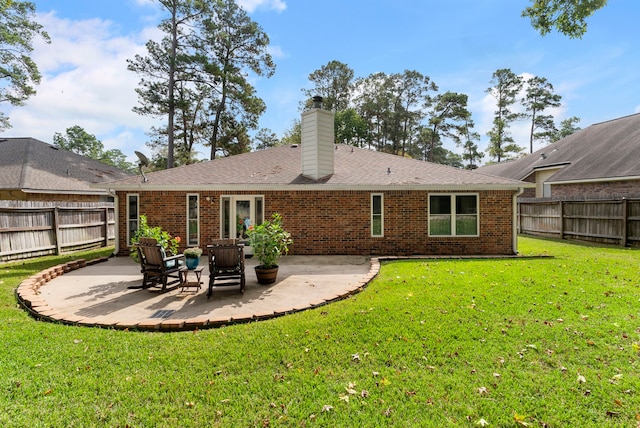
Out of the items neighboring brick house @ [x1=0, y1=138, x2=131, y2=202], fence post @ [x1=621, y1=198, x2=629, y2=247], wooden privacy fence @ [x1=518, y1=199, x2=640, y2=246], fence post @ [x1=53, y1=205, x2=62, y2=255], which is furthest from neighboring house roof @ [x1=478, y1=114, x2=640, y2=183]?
neighboring brick house @ [x1=0, y1=138, x2=131, y2=202]

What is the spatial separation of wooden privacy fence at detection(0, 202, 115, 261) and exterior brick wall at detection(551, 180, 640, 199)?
20282mm

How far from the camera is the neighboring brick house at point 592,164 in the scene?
1570cm

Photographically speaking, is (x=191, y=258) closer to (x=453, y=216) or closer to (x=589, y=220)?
(x=453, y=216)

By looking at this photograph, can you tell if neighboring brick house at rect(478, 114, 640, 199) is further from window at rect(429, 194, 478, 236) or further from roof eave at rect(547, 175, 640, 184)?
window at rect(429, 194, 478, 236)

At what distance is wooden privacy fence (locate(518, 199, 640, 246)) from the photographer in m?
12.1

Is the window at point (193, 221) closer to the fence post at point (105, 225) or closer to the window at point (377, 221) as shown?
the fence post at point (105, 225)

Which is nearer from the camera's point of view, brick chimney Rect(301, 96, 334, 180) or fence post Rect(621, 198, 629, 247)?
brick chimney Rect(301, 96, 334, 180)

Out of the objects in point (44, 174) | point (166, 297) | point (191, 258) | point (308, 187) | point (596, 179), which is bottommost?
point (166, 297)

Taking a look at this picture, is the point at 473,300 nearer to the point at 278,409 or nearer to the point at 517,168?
the point at 278,409

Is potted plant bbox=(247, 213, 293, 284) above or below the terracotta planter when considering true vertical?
above

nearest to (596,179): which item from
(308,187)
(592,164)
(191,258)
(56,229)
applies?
(592,164)

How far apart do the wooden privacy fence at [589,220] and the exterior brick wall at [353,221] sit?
234 inches

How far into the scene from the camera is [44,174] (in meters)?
15.9

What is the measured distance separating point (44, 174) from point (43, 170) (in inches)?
20.5
